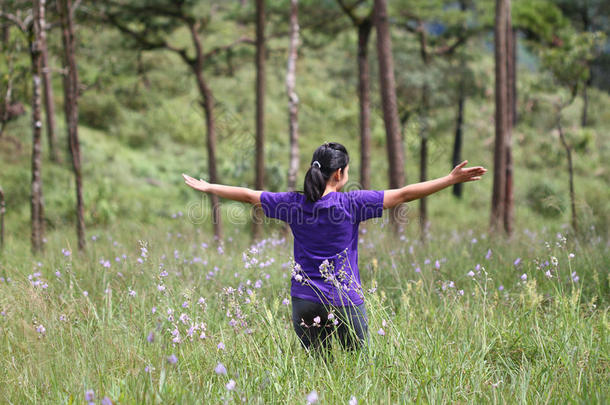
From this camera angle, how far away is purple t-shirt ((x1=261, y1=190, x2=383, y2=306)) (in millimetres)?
3252

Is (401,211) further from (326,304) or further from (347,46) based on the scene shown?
(347,46)

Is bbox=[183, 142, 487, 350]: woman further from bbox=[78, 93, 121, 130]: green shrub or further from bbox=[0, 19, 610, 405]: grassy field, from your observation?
bbox=[78, 93, 121, 130]: green shrub

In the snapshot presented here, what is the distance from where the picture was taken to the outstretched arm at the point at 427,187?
3.20 meters

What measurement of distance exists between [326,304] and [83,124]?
2395 centimetres

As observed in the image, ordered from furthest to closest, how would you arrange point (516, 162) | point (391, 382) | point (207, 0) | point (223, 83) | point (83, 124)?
point (223, 83) → point (516, 162) → point (83, 124) → point (207, 0) → point (391, 382)

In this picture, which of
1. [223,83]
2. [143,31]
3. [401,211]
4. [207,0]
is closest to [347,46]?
[207,0]

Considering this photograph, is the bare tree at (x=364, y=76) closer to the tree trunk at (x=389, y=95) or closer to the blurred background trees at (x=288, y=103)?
the blurred background trees at (x=288, y=103)

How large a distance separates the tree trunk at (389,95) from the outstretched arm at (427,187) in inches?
259

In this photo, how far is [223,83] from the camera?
3397 cm

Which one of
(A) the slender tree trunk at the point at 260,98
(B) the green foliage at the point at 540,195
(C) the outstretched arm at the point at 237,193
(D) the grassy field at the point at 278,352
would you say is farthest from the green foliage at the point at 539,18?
(C) the outstretched arm at the point at 237,193

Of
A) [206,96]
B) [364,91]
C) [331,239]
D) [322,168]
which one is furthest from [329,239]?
[364,91]

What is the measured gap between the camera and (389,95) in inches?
397

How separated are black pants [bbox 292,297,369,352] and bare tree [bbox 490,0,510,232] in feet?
25.6

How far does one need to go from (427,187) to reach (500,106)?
27.7ft
